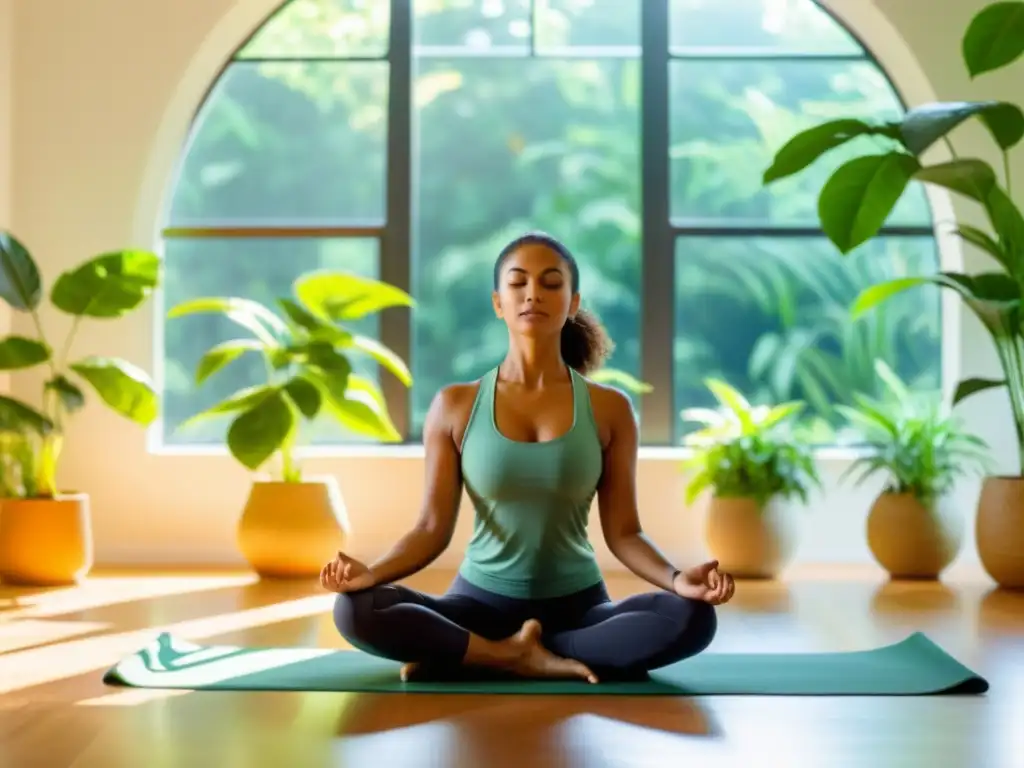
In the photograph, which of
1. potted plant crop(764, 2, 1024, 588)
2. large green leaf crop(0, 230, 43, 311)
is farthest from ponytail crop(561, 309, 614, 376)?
large green leaf crop(0, 230, 43, 311)

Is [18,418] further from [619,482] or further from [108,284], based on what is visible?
[619,482]

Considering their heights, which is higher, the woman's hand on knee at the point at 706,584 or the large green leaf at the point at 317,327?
the large green leaf at the point at 317,327

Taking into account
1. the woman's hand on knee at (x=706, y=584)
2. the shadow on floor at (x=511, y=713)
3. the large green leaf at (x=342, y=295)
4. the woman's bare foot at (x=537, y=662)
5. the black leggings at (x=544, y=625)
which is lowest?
the shadow on floor at (x=511, y=713)

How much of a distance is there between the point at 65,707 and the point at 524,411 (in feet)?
3.55

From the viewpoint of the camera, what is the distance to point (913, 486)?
4.86 meters

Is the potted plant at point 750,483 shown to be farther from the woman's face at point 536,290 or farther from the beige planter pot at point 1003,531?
the woman's face at point 536,290

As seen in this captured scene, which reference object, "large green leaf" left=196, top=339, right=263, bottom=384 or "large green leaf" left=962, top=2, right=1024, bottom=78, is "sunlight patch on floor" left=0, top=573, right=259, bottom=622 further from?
"large green leaf" left=962, top=2, right=1024, bottom=78

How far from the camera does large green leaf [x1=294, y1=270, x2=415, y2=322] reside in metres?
4.86

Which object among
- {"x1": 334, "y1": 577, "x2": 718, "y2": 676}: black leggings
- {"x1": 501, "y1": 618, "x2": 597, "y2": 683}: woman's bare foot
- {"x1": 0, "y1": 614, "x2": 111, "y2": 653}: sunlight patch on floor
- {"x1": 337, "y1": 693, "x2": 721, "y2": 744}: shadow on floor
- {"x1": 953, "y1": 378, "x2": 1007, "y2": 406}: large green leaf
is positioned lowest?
{"x1": 0, "y1": 614, "x2": 111, "y2": 653}: sunlight patch on floor

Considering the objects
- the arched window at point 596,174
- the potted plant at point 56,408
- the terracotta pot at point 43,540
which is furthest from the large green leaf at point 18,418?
the arched window at point 596,174

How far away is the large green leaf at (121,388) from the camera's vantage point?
15.1ft

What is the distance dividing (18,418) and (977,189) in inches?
119

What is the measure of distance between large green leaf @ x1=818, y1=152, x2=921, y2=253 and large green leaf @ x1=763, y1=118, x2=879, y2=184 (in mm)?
87

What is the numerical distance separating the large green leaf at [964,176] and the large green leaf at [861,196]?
56 mm
